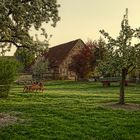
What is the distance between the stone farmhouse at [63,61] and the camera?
93.7 m

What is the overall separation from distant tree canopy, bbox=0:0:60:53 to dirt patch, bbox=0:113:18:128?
10.9ft

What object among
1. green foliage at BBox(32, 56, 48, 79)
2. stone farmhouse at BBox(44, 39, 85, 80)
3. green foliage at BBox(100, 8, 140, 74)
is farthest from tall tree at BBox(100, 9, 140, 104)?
stone farmhouse at BBox(44, 39, 85, 80)

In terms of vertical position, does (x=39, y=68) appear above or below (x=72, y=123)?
above

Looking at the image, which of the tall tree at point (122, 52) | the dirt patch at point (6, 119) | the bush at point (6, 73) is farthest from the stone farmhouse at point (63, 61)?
the dirt patch at point (6, 119)

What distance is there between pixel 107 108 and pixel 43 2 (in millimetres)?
8124

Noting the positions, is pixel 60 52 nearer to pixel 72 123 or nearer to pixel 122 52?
pixel 122 52

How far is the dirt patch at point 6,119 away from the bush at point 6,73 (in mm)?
11055

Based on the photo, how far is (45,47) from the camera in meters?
20.8

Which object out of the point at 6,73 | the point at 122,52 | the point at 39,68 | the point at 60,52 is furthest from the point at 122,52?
the point at 60,52

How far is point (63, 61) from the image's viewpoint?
94375 mm

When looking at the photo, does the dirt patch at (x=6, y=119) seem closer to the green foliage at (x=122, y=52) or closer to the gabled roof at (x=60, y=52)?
the green foliage at (x=122, y=52)

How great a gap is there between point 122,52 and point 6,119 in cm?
1076

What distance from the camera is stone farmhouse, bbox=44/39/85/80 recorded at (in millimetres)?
93688

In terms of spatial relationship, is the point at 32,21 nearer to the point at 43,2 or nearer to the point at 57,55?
the point at 43,2
